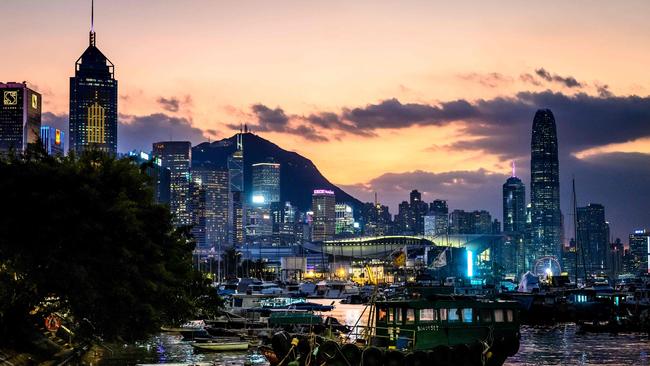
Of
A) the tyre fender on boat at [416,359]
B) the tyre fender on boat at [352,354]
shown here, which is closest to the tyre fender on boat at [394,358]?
the tyre fender on boat at [416,359]

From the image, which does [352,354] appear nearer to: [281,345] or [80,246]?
[281,345]

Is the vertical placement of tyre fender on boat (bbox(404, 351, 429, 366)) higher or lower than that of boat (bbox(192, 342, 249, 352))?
higher

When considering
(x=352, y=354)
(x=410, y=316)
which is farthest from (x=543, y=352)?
(x=352, y=354)

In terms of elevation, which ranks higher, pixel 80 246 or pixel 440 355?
pixel 80 246

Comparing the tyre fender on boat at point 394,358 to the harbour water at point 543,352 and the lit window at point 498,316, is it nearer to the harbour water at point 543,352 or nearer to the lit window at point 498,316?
the lit window at point 498,316

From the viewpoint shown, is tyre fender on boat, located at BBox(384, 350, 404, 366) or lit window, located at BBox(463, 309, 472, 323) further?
lit window, located at BBox(463, 309, 472, 323)

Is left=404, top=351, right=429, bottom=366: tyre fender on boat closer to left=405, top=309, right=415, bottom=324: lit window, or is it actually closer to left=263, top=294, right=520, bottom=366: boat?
left=263, top=294, right=520, bottom=366: boat

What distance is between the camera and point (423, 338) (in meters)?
40.9

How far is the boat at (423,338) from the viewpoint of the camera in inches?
1513

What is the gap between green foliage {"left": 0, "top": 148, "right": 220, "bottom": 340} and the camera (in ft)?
145

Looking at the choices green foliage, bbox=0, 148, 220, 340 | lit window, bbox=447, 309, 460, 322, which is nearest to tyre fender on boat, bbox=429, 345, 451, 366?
lit window, bbox=447, 309, 460, 322

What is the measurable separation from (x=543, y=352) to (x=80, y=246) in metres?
42.5

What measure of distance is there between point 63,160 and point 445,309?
23.0m

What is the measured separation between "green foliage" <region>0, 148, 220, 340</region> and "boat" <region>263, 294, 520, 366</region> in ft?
28.2
